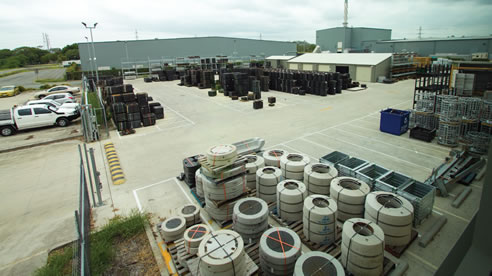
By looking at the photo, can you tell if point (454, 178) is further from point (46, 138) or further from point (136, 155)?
point (46, 138)

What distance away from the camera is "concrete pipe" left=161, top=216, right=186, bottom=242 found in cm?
653

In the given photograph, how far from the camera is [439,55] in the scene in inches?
1716

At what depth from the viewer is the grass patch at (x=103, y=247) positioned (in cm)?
589

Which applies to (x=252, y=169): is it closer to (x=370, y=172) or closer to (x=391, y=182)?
(x=370, y=172)

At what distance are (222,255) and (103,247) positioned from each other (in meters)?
3.30

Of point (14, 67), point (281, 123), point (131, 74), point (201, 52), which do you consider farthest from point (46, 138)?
point (14, 67)

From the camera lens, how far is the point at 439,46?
4550 centimetres

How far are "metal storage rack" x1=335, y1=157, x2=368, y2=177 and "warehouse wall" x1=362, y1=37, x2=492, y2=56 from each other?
1647 inches

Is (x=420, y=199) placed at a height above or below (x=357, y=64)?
below

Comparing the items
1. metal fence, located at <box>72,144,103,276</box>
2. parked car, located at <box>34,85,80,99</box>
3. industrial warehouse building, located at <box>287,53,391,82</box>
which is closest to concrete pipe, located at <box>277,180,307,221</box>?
metal fence, located at <box>72,144,103,276</box>

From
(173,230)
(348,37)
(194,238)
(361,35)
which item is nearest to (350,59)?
(348,37)

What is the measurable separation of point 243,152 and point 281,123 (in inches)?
287

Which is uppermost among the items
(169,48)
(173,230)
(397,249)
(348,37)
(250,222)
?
(348,37)

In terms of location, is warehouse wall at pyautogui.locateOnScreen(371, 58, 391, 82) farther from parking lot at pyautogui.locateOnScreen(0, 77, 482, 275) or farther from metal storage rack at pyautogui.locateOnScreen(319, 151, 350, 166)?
metal storage rack at pyautogui.locateOnScreen(319, 151, 350, 166)
